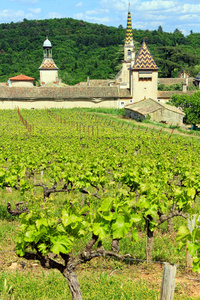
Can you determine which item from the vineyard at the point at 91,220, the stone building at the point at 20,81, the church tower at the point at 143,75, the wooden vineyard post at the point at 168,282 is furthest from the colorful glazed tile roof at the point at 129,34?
the wooden vineyard post at the point at 168,282

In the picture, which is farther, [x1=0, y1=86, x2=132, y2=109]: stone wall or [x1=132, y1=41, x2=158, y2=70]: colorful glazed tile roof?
[x1=132, y1=41, x2=158, y2=70]: colorful glazed tile roof

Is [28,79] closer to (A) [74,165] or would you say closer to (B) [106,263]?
(A) [74,165]

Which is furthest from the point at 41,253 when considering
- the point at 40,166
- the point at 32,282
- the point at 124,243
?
the point at 40,166


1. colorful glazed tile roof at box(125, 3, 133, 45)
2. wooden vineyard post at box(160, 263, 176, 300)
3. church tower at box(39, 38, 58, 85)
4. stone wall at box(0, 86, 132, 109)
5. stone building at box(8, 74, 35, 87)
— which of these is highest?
colorful glazed tile roof at box(125, 3, 133, 45)

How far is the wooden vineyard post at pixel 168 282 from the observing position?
486 centimetres

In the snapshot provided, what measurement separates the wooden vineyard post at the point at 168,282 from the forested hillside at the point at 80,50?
75492 mm

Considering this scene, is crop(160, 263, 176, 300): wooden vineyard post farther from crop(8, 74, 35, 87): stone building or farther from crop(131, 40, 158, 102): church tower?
crop(8, 74, 35, 87): stone building

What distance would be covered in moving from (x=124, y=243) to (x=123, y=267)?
1007 mm

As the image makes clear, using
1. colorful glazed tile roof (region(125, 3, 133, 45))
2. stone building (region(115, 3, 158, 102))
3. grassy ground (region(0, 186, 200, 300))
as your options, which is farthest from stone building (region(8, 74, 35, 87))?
grassy ground (region(0, 186, 200, 300))

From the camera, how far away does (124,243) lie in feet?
26.7

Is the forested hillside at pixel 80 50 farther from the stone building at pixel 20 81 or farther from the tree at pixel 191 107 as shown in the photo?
the tree at pixel 191 107

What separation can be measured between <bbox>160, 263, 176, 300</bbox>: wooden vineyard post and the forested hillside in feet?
248

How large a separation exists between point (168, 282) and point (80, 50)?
10751 centimetres

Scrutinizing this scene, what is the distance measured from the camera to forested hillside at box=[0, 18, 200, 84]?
265 ft
